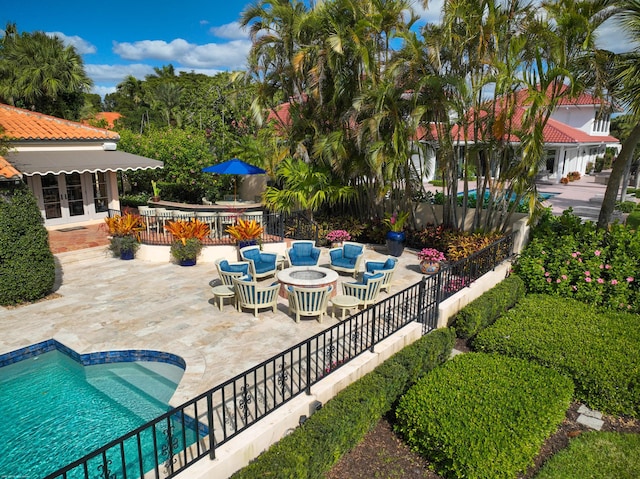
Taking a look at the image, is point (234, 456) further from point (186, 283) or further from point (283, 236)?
point (283, 236)

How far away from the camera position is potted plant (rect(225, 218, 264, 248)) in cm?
1495

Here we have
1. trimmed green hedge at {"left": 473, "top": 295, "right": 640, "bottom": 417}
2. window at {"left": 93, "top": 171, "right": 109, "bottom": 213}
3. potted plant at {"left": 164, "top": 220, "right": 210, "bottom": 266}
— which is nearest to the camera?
trimmed green hedge at {"left": 473, "top": 295, "right": 640, "bottom": 417}

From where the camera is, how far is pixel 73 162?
17141 mm

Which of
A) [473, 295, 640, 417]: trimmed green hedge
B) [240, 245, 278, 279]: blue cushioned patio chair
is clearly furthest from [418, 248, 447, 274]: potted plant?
[240, 245, 278, 279]: blue cushioned patio chair

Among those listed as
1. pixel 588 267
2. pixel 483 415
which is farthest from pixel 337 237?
pixel 483 415

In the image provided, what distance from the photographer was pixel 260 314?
1065 cm

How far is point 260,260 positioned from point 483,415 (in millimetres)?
8350

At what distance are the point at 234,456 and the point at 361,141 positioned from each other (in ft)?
37.7

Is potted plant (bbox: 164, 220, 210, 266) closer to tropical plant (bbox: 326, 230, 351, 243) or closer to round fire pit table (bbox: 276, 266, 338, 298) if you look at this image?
tropical plant (bbox: 326, 230, 351, 243)

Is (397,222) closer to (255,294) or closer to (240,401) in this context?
(255,294)

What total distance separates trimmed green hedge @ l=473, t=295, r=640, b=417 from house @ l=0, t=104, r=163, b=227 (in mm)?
15290

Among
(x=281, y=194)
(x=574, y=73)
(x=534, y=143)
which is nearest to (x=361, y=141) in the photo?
(x=281, y=194)

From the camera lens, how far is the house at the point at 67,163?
17078 millimetres

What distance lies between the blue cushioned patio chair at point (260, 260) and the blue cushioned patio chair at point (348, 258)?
184cm
